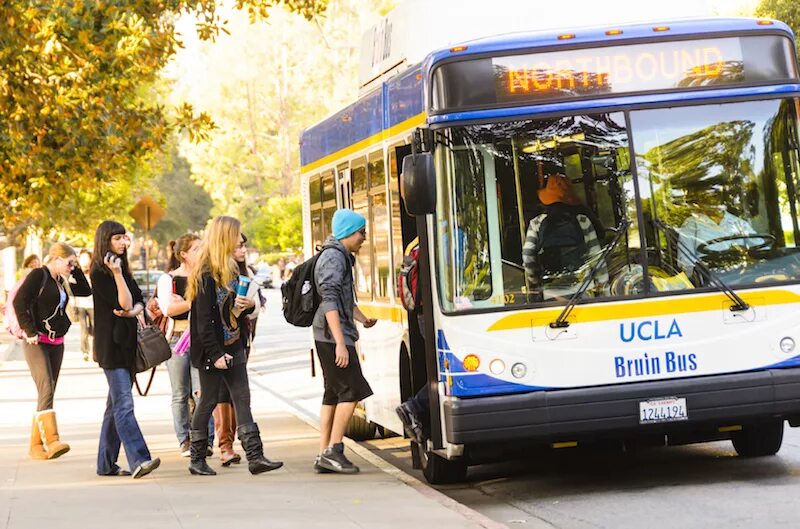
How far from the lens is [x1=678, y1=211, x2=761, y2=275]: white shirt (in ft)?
30.0

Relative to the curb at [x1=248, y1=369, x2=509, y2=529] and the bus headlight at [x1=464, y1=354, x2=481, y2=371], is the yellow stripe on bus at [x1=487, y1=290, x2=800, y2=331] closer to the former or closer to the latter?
the bus headlight at [x1=464, y1=354, x2=481, y2=371]

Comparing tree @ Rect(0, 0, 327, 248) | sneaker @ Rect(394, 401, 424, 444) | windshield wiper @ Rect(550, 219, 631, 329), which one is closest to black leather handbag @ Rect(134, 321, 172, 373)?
sneaker @ Rect(394, 401, 424, 444)

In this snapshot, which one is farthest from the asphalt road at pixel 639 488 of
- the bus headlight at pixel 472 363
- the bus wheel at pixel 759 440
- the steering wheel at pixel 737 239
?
the steering wheel at pixel 737 239

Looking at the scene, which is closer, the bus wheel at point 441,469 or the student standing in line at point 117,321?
the bus wheel at point 441,469

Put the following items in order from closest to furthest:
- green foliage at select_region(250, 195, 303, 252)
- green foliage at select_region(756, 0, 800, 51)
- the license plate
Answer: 1. the license plate
2. green foliage at select_region(756, 0, 800, 51)
3. green foliage at select_region(250, 195, 303, 252)

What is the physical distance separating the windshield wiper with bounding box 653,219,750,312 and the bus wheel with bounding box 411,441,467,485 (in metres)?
2.19

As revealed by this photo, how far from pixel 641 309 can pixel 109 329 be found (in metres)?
3.86

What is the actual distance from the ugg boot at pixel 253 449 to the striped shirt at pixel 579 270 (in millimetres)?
2730

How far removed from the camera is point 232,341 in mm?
10586

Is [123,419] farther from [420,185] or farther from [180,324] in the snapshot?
[420,185]

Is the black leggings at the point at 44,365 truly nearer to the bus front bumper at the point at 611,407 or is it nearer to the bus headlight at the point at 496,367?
the bus front bumper at the point at 611,407

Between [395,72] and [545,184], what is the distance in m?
2.50

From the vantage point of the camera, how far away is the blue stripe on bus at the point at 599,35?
30.1ft

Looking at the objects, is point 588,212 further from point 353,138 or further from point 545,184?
point 353,138
